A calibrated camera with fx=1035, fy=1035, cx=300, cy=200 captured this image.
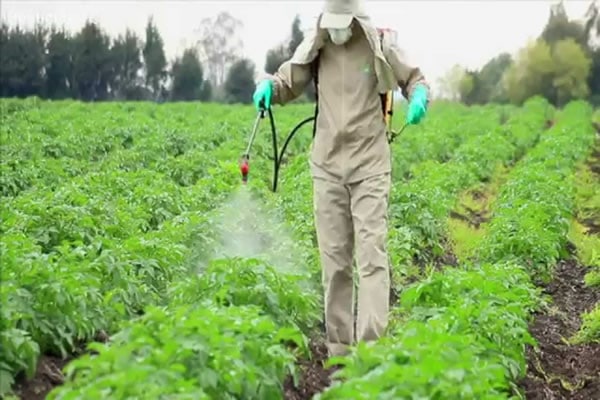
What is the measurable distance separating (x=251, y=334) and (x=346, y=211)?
1907 mm

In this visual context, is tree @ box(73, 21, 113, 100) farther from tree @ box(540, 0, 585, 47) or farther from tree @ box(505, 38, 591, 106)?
tree @ box(540, 0, 585, 47)

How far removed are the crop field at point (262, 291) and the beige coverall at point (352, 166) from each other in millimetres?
229

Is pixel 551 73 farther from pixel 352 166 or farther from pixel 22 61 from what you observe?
pixel 352 166

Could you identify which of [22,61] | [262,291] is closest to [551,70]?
[22,61]

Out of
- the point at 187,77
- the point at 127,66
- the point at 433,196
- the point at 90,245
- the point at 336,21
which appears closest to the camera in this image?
the point at 336,21

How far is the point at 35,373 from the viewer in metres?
4.99

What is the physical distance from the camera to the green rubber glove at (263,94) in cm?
616

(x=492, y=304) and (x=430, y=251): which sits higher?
(x=492, y=304)

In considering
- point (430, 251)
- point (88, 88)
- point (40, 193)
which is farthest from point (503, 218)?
point (88, 88)

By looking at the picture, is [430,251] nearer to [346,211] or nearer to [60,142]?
[346,211]

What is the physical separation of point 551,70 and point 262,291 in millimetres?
55086

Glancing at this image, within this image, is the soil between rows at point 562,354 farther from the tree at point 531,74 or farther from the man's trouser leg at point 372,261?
the tree at point 531,74

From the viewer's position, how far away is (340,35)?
5.99 m

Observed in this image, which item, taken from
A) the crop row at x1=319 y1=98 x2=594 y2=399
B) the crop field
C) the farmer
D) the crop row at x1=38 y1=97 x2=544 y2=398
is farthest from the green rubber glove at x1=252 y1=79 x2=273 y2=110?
the crop row at x1=319 y1=98 x2=594 y2=399
